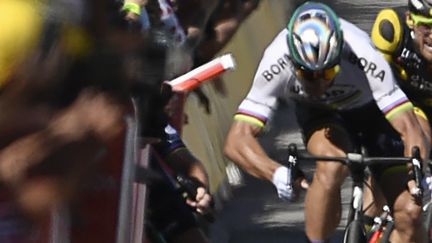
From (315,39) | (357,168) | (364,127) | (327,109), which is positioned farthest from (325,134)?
(315,39)

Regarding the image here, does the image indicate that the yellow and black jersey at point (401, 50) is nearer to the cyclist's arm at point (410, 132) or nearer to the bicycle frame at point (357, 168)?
the cyclist's arm at point (410, 132)

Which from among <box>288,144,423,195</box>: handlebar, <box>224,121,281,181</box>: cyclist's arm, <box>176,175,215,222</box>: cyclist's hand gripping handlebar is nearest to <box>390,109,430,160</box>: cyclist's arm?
<box>288,144,423,195</box>: handlebar

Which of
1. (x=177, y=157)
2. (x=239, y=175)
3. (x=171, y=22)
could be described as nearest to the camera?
(x=177, y=157)

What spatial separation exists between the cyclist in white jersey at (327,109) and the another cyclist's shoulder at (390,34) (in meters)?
0.18

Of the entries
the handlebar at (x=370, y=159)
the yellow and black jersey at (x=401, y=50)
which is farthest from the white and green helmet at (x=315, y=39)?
the yellow and black jersey at (x=401, y=50)

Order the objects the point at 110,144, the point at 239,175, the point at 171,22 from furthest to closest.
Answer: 1. the point at 239,175
2. the point at 171,22
3. the point at 110,144

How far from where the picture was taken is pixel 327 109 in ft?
26.2

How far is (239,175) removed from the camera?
1054 centimetres

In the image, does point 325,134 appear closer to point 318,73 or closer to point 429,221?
point 318,73

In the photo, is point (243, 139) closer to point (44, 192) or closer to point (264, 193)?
point (264, 193)

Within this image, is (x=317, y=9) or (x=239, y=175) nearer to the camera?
(x=317, y=9)

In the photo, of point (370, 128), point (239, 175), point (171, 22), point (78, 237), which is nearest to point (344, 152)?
point (370, 128)

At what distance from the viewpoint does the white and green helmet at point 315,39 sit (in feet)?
24.4

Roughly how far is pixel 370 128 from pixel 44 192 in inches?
189
